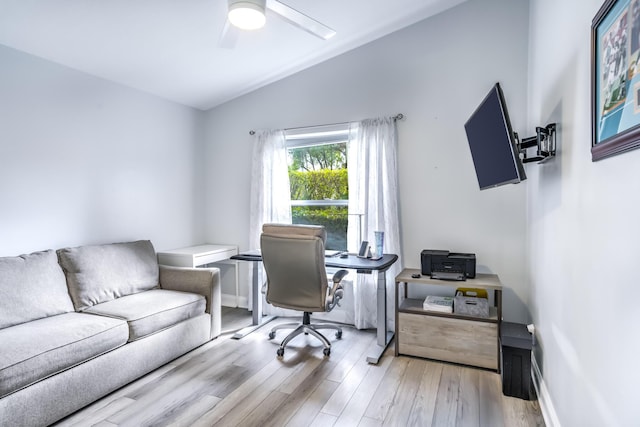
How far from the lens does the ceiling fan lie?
1.97 metres

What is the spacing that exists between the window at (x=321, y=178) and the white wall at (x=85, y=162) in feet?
4.29

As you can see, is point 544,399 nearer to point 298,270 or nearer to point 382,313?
point 382,313

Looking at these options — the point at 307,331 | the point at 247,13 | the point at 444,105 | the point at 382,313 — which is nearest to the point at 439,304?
the point at 382,313

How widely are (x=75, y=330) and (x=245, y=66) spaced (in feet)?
8.76

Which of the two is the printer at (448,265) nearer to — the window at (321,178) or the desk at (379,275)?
the desk at (379,275)

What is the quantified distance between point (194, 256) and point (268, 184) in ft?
3.55

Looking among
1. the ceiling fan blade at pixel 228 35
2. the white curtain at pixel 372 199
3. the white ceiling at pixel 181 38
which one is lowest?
the white curtain at pixel 372 199

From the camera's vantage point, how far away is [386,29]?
3340 millimetres

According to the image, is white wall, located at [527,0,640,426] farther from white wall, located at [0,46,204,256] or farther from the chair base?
white wall, located at [0,46,204,256]

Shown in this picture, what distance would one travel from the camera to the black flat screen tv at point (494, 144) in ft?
6.21

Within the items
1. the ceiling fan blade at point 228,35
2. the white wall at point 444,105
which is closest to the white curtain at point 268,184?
the white wall at point 444,105

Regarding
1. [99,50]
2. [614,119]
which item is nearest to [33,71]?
[99,50]

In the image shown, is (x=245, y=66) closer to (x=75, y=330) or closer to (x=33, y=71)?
(x=33, y=71)

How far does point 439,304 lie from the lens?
285 cm
